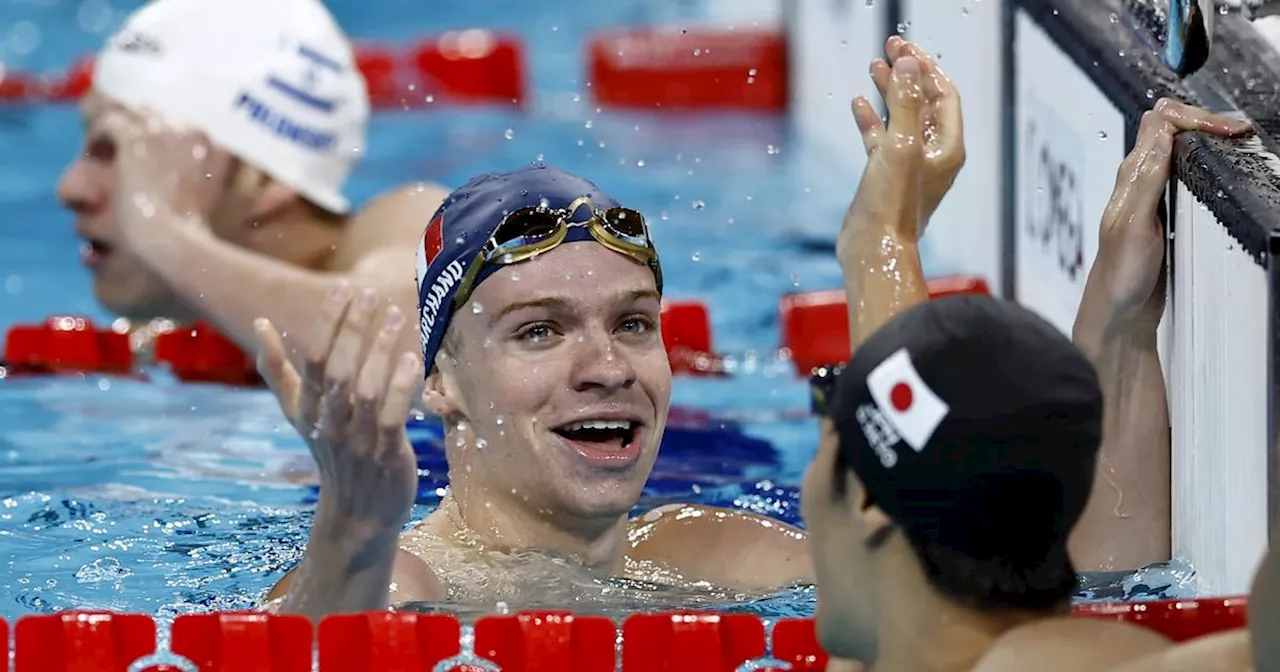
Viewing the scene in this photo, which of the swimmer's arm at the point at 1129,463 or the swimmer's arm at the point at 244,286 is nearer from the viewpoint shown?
the swimmer's arm at the point at 1129,463

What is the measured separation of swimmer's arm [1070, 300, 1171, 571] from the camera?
2592 mm

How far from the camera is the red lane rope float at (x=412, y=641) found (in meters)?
2.13

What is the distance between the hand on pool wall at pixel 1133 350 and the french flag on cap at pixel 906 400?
0.93 m

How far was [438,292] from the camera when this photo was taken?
2619mm

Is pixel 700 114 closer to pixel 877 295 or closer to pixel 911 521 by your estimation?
pixel 877 295

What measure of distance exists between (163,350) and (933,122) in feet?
8.29

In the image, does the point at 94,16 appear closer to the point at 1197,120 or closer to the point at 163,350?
the point at 163,350

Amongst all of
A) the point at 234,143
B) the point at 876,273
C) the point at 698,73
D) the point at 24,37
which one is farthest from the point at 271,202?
the point at 24,37

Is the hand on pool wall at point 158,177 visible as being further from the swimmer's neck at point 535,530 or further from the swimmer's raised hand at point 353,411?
the swimmer's raised hand at point 353,411

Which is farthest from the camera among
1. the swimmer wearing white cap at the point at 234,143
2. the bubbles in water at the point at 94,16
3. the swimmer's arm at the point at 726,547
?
the bubbles in water at the point at 94,16

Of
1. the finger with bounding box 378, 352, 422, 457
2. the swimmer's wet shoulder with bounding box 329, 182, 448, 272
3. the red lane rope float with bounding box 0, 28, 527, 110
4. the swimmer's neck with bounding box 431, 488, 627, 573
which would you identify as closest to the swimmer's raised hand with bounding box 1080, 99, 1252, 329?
the swimmer's neck with bounding box 431, 488, 627, 573

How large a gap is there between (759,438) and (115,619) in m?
2.04

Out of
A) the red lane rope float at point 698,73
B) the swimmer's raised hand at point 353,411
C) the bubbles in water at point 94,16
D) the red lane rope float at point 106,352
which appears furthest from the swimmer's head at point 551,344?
the bubbles in water at point 94,16

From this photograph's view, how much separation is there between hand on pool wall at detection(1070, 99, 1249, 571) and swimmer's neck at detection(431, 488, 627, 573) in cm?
61
